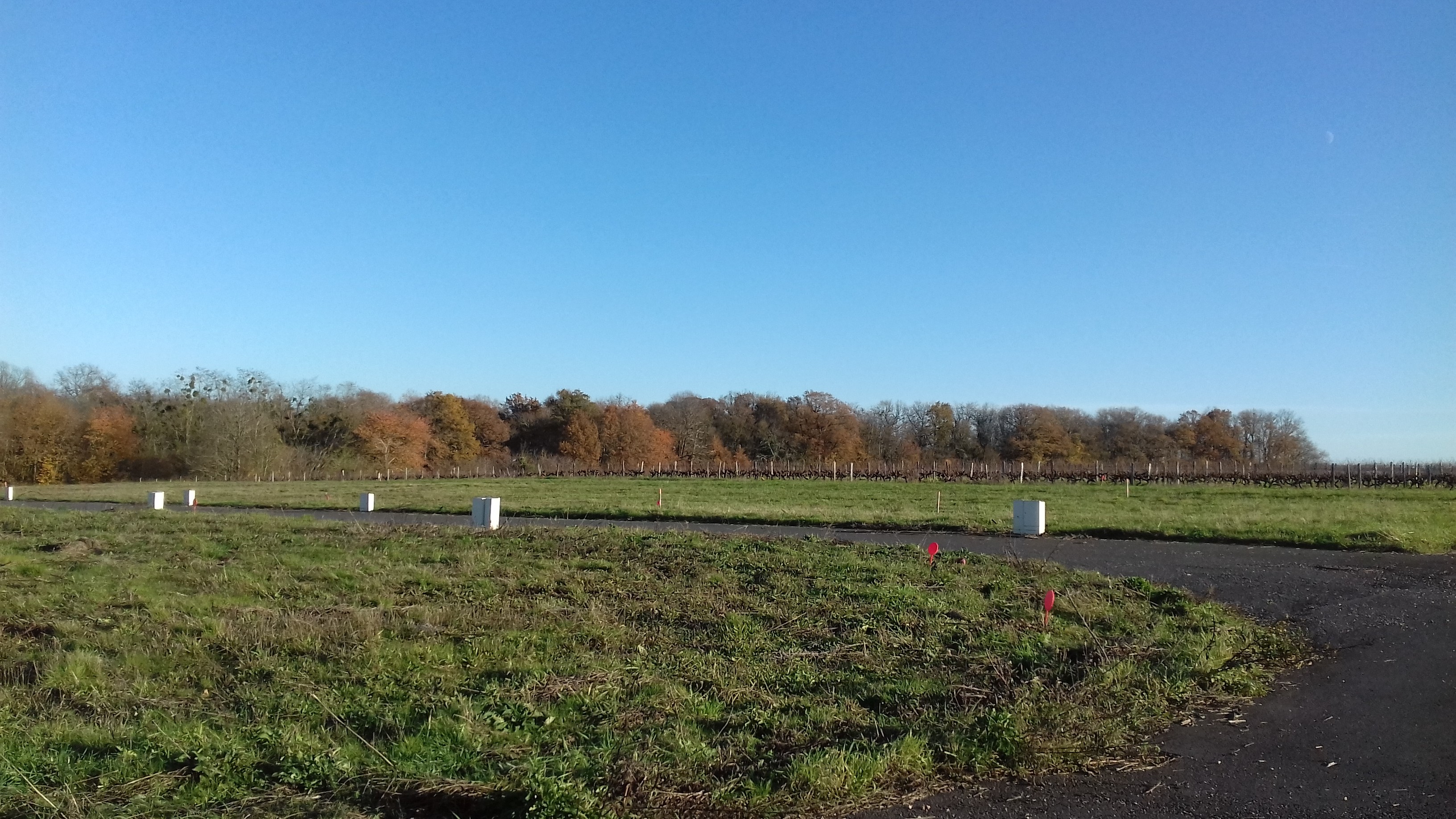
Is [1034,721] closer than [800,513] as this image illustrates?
Yes

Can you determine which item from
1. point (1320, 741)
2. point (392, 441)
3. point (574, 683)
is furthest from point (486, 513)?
point (392, 441)

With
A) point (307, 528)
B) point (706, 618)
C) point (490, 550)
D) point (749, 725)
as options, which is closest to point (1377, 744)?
point (749, 725)

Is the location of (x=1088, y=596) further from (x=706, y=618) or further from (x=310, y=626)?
(x=310, y=626)

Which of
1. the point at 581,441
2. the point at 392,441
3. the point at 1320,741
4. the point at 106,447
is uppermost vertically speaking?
the point at 581,441

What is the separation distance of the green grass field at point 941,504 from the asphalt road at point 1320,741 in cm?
726

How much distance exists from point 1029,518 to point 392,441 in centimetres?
6791

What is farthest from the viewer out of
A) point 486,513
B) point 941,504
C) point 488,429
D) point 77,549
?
point 488,429

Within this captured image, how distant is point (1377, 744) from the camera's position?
5.85 meters

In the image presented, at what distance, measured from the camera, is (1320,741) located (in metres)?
5.91

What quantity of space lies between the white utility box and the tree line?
51.0m

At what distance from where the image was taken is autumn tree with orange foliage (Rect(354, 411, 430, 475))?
247 feet

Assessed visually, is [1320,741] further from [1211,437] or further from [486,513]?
[1211,437]

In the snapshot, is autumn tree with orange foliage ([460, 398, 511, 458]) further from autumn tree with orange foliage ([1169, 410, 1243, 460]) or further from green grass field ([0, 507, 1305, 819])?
green grass field ([0, 507, 1305, 819])

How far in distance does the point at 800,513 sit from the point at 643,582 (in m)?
14.0
